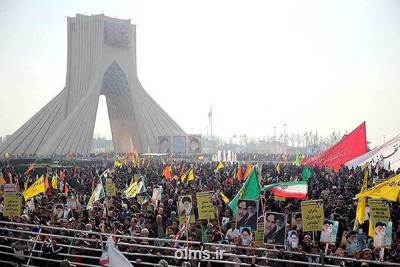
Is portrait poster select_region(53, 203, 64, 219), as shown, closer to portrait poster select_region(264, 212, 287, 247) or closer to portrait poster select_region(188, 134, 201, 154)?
portrait poster select_region(264, 212, 287, 247)

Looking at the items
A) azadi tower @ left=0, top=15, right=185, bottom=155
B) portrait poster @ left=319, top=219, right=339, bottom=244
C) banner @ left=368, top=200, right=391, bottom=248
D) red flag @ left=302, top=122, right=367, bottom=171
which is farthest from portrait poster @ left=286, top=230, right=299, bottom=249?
azadi tower @ left=0, top=15, right=185, bottom=155

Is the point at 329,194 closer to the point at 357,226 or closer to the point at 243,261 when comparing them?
the point at 357,226

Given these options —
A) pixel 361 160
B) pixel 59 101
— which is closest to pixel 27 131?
pixel 59 101

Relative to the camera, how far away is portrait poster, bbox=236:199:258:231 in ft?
29.0

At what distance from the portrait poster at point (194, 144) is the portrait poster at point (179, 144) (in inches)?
35.3

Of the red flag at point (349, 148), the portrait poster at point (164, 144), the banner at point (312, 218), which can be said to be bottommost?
the banner at point (312, 218)

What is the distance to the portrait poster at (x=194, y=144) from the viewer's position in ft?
207

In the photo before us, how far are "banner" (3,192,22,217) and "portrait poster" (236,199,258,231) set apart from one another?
207 inches

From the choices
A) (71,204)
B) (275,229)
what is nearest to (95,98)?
(71,204)

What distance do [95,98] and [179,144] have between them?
1184 centimetres

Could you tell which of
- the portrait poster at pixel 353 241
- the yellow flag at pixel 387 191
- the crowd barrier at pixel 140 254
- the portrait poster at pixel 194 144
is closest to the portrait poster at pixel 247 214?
the crowd barrier at pixel 140 254

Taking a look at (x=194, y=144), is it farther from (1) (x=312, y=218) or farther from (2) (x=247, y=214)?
(1) (x=312, y=218)

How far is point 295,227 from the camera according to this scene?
10.4m

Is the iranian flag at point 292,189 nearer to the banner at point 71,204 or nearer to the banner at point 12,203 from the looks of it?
the banner at point 71,204
